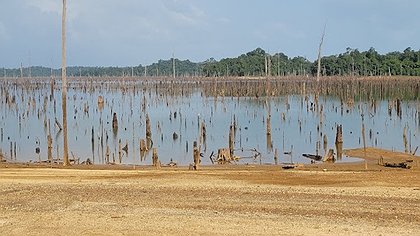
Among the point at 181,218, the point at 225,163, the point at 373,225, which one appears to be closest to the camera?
the point at 373,225

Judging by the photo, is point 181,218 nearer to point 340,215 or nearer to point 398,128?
point 340,215

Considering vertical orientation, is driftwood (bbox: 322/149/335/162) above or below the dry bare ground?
below

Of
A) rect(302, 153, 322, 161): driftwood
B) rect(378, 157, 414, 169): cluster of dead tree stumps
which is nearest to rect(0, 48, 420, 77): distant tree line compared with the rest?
rect(302, 153, 322, 161): driftwood

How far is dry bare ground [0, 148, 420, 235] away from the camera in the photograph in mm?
9570

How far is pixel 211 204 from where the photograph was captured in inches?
451

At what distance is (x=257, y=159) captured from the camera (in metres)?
24.0

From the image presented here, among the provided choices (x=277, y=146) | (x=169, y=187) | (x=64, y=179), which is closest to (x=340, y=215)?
(x=169, y=187)

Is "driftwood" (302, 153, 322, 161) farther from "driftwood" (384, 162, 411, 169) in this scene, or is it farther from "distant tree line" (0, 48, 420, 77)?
"distant tree line" (0, 48, 420, 77)

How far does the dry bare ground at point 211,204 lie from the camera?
377 inches

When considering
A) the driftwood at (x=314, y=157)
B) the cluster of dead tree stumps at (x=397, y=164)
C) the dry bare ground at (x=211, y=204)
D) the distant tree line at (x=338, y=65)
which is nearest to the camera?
the dry bare ground at (x=211, y=204)

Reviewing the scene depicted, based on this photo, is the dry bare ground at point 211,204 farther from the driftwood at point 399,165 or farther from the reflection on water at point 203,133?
the reflection on water at point 203,133

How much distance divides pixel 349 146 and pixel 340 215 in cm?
1767

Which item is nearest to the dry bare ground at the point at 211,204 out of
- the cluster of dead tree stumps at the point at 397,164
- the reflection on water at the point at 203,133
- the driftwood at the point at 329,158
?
the cluster of dead tree stumps at the point at 397,164

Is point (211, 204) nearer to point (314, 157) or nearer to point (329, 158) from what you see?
point (329, 158)
